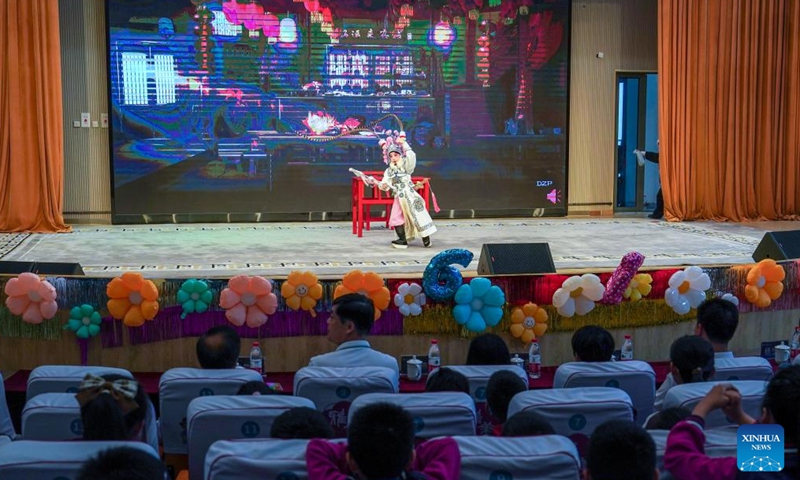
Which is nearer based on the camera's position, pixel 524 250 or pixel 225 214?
pixel 524 250

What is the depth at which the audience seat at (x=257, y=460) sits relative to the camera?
6.81 feet

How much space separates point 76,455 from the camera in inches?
82.3

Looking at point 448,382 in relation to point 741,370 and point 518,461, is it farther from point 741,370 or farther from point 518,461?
point 741,370

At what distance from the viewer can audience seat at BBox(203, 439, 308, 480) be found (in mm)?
2076

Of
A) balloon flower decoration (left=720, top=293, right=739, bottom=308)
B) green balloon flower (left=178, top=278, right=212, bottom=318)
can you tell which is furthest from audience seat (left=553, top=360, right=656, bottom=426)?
green balloon flower (left=178, top=278, right=212, bottom=318)

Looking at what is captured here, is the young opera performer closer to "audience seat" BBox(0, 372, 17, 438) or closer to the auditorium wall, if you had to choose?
the auditorium wall

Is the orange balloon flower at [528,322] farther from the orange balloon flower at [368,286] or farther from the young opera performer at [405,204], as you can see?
the young opera performer at [405,204]

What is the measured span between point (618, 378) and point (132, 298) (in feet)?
7.99

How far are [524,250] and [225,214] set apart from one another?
6.63 meters

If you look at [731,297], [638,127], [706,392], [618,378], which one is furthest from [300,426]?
[638,127]

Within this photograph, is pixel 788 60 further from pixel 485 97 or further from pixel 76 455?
pixel 76 455

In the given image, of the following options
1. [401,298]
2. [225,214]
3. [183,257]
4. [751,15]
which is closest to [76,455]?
[401,298]

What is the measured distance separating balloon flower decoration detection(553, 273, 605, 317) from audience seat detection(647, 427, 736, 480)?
2.48 metres

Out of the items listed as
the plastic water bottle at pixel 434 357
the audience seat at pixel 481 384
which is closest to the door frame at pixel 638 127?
the plastic water bottle at pixel 434 357
